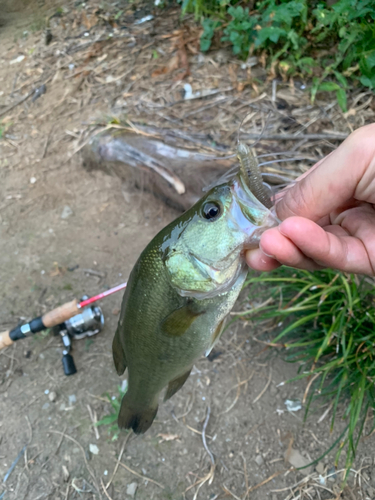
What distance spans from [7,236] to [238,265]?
10.4ft

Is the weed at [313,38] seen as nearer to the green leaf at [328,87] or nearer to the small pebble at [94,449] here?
the green leaf at [328,87]

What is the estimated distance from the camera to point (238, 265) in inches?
61.7

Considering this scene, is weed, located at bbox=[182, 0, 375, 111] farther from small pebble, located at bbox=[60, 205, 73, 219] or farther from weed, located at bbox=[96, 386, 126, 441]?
weed, located at bbox=[96, 386, 126, 441]

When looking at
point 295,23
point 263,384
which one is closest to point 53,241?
point 263,384

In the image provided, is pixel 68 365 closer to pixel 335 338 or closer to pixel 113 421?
pixel 113 421

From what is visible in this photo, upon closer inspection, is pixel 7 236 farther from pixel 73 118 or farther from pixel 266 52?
pixel 266 52

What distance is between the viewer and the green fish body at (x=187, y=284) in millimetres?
1451

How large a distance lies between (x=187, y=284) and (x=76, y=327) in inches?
67.4

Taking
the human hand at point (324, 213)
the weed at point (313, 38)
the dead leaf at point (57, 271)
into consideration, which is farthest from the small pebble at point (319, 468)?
the weed at point (313, 38)

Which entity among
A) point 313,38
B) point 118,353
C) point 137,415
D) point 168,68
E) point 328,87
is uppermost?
point 313,38

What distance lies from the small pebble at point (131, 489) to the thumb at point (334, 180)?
226 cm

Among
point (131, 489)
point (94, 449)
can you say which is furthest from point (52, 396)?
point (131, 489)

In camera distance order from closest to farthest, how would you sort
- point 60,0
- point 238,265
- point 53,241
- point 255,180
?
1. point 255,180
2. point 238,265
3. point 53,241
4. point 60,0

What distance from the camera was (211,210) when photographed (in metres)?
1.50
